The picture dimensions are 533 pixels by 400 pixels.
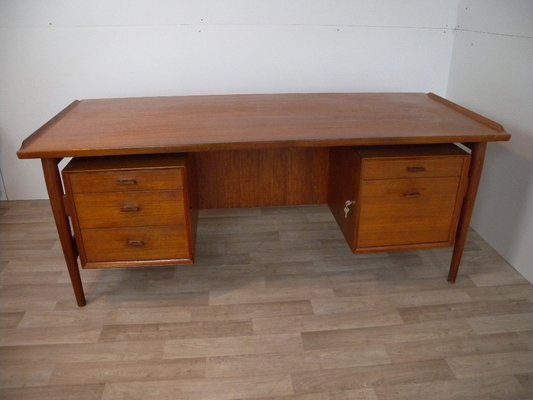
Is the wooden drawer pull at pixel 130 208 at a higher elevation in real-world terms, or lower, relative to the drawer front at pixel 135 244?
higher

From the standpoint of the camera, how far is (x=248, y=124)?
5.09 feet

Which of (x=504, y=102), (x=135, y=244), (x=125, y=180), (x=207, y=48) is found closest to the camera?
(x=125, y=180)

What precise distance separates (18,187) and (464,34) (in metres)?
2.70

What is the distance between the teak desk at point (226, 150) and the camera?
4.57 feet

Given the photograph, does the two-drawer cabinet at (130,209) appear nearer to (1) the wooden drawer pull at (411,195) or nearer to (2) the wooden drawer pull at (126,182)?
(2) the wooden drawer pull at (126,182)

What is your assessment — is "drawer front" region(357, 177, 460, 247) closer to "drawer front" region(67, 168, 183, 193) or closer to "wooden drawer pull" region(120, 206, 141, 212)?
"drawer front" region(67, 168, 183, 193)

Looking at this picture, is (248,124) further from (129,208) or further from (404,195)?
(404,195)

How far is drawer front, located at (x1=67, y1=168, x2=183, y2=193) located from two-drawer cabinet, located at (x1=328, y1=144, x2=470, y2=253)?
0.69 meters

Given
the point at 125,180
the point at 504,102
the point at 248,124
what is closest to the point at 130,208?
the point at 125,180

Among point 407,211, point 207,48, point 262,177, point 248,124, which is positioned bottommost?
point 262,177

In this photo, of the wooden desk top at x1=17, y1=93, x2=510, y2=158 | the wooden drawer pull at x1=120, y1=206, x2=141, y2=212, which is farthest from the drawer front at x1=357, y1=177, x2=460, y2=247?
the wooden drawer pull at x1=120, y1=206, x2=141, y2=212

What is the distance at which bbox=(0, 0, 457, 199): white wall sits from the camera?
206cm

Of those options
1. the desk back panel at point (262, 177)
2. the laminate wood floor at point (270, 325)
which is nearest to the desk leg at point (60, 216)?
the laminate wood floor at point (270, 325)

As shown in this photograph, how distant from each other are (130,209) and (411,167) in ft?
3.45
